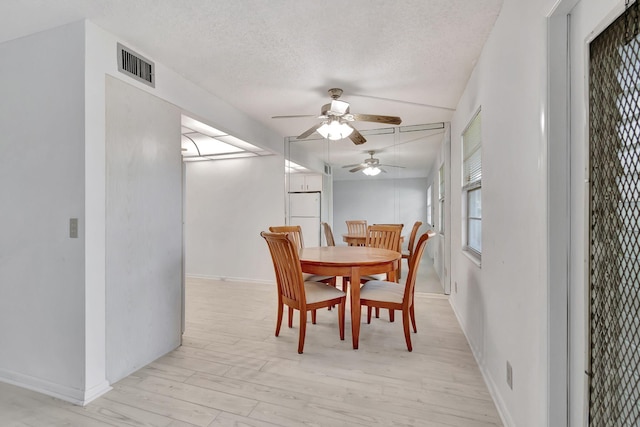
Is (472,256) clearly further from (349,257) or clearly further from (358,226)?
(358,226)

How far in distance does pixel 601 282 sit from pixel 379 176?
3.62 metres

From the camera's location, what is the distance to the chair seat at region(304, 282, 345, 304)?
2.58 metres

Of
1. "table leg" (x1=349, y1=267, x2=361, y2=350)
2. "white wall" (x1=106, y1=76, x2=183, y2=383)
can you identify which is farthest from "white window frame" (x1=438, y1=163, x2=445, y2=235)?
"white wall" (x1=106, y1=76, x2=183, y2=383)

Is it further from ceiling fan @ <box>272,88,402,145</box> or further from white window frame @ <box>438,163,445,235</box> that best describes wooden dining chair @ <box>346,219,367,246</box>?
ceiling fan @ <box>272,88,402,145</box>

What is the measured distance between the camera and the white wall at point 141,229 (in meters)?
2.06

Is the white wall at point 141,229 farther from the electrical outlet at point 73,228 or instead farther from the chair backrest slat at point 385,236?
the chair backrest slat at point 385,236

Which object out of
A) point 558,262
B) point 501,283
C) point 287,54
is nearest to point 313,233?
point 287,54

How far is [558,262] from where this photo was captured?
1141mm

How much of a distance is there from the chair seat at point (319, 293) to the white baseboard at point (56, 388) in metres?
1.50

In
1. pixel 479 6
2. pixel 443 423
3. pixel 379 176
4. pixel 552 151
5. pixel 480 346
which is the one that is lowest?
pixel 443 423

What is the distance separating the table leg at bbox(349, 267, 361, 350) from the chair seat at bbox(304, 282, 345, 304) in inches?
6.4

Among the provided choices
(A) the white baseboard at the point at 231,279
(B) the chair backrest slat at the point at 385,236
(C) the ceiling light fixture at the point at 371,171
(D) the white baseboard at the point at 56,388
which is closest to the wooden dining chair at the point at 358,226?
(B) the chair backrest slat at the point at 385,236

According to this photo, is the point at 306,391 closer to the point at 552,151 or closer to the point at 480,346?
the point at 480,346

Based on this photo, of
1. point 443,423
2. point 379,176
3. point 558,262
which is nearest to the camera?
point 558,262
